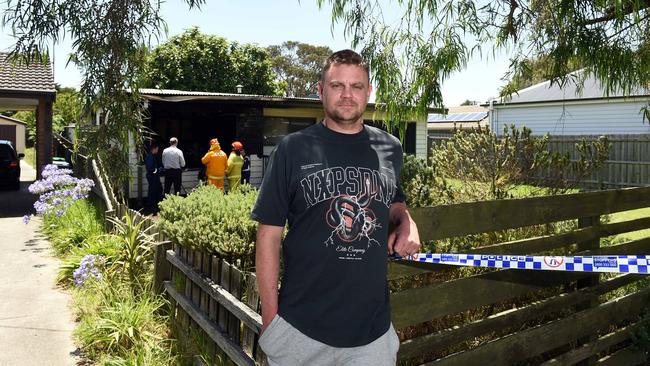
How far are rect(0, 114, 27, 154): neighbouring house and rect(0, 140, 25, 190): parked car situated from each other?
33.2m

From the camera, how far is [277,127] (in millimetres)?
18109

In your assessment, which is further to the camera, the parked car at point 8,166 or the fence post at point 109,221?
the parked car at point 8,166

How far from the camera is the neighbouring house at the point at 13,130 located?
48375mm

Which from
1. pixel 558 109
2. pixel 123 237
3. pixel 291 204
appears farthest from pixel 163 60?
pixel 291 204

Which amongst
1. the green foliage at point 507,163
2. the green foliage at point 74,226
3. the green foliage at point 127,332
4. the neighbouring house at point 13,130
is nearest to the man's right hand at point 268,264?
the green foliage at point 127,332

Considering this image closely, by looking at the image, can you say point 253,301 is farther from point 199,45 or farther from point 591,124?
point 199,45

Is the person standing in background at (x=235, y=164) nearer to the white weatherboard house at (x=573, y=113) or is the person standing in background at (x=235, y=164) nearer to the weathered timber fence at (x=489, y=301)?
the weathered timber fence at (x=489, y=301)

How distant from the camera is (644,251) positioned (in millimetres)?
4758

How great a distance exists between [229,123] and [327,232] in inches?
668

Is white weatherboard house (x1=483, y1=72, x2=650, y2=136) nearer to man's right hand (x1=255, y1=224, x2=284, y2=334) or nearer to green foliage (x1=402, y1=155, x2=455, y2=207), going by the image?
green foliage (x1=402, y1=155, x2=455, y2=207)

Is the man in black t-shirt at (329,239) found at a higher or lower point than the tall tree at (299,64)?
lower

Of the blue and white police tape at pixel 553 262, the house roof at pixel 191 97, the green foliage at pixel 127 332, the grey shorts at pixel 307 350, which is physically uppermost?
the house roof at pixel 191 97

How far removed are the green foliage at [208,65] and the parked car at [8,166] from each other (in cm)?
1428

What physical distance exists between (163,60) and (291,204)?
32.5 metres
